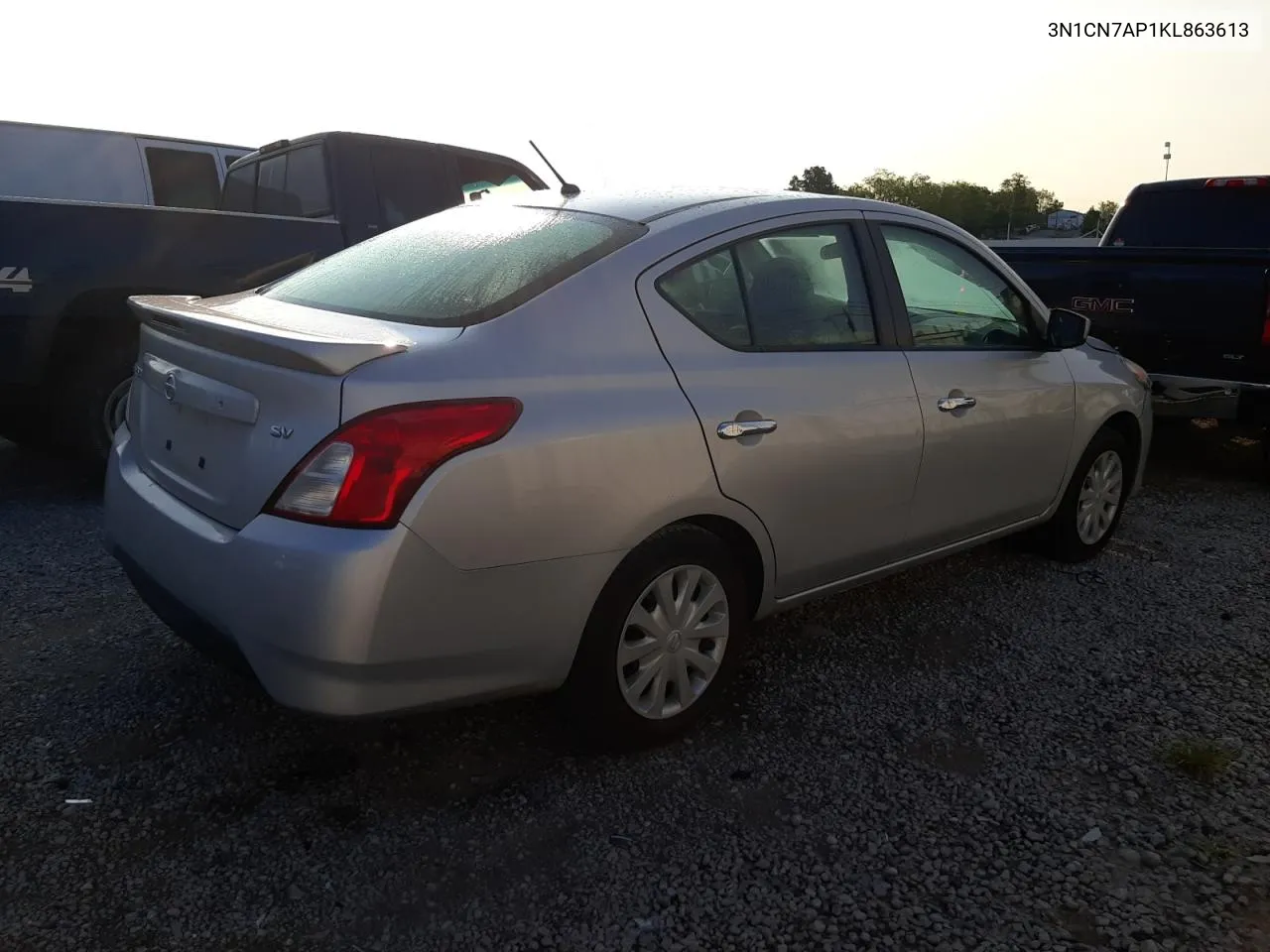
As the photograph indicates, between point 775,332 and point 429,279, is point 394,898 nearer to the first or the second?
point 429,279

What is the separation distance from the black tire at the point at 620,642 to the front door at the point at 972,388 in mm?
1007

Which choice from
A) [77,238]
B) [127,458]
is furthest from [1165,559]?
[77,238]

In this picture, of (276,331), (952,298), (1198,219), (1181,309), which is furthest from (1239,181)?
(276,331)

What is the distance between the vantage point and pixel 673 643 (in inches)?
117

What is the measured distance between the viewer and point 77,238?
4914mm

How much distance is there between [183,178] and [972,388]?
6.89 meters

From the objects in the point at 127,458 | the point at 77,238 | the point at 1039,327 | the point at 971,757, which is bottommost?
the point at 971,757

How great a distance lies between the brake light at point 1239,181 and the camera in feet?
24.2

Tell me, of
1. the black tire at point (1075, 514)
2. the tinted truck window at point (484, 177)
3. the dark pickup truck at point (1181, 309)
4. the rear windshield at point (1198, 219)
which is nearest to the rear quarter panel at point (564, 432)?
the black tire at point (1075, 514)

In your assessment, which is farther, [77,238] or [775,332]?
[77,238]

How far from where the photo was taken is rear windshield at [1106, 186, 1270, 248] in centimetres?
748

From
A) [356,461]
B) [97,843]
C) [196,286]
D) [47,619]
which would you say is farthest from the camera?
[196,286]

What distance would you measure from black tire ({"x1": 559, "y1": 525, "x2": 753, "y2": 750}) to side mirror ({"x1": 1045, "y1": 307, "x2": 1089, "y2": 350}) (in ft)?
6.14

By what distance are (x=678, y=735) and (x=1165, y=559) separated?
9.87 feet
